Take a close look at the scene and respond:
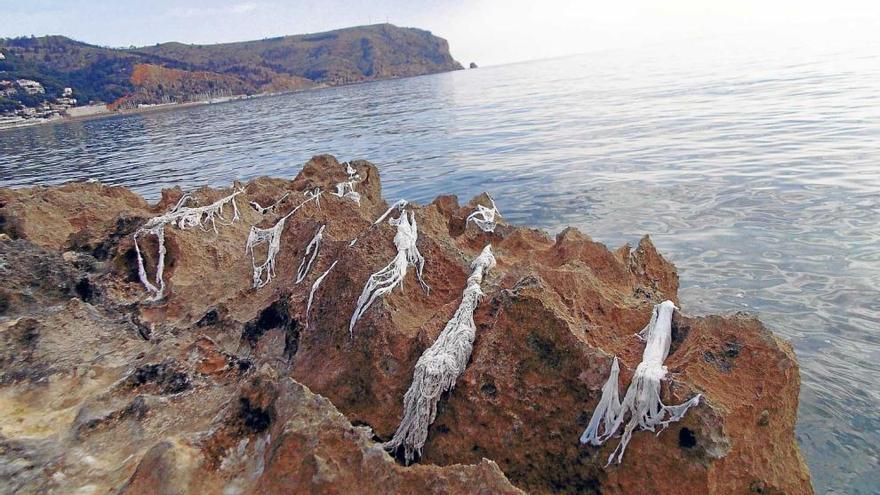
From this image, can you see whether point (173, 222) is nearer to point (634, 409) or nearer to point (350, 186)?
point (350, 186)

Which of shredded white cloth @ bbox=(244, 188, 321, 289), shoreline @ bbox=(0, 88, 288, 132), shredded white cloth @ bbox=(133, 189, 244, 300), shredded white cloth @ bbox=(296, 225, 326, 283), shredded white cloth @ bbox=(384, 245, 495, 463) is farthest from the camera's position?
shoreline @ bbox=(0, 88, 288, 132)

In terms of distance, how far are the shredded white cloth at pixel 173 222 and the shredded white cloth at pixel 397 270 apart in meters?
2.12

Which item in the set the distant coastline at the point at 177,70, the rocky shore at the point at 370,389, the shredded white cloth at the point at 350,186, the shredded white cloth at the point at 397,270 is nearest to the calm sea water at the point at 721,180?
the rocky shore at the point at 370,389

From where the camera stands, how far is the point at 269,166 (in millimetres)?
18703

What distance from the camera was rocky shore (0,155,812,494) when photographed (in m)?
1.69

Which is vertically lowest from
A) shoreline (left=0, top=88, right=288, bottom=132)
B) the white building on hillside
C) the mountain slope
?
shoreline (left=0, top=88, right=288, bottom=132)

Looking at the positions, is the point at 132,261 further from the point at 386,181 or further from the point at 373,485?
the point at 386,181

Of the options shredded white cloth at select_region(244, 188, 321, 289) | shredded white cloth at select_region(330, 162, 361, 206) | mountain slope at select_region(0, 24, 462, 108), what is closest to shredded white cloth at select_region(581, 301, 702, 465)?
shredded white cloth at select_region(244, 188, 321, 289)

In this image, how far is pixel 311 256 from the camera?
3641 mm

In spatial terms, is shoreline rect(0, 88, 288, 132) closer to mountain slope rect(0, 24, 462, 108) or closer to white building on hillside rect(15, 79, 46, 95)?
mountain slope rect(0, 24, 462, 108)

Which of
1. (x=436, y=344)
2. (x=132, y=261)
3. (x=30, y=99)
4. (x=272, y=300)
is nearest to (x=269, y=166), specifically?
(x=132, y=261)

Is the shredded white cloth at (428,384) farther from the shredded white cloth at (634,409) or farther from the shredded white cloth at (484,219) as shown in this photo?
the shredded white cloth at (484,219)

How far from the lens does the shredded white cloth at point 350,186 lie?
20.4 ft

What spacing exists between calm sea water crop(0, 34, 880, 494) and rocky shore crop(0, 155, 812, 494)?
1465mm
